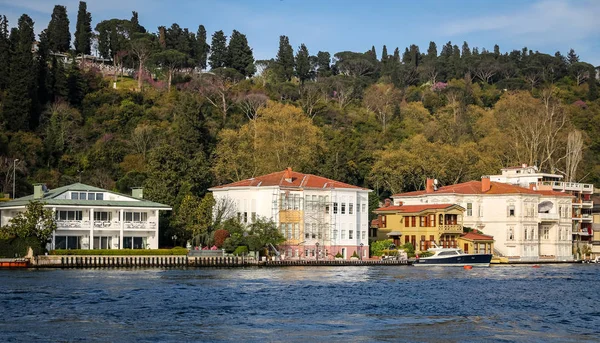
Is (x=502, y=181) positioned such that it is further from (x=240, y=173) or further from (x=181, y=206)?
(x=181, y=206)

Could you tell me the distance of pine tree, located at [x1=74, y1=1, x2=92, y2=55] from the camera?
477ft

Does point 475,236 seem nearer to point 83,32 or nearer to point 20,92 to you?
point 20,92

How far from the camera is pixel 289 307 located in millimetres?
45812

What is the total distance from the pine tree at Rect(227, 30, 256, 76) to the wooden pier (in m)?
77.2

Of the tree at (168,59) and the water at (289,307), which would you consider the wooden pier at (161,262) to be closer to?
the water at (289,307)

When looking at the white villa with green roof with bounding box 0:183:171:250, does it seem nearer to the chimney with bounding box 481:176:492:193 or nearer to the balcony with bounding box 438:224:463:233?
the balcony with bounding box 438:224:463:233

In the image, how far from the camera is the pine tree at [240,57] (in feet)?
509

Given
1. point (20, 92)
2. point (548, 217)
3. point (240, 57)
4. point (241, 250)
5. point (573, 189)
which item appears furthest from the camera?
point (240, 57)

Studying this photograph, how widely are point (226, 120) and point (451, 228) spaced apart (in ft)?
116

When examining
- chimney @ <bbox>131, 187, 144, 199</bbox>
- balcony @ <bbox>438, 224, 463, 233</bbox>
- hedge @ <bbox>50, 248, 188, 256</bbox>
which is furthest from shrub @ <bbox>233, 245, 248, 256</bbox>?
balcony @ <bbox>438, 224, 463, 233</bbox>

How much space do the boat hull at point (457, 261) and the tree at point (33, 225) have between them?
32045mm

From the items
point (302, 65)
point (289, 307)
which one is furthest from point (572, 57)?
point (289, 307)

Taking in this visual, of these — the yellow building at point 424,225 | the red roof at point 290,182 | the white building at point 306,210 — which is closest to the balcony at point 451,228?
the yellow building at point 424,225

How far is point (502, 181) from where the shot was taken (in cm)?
10438
